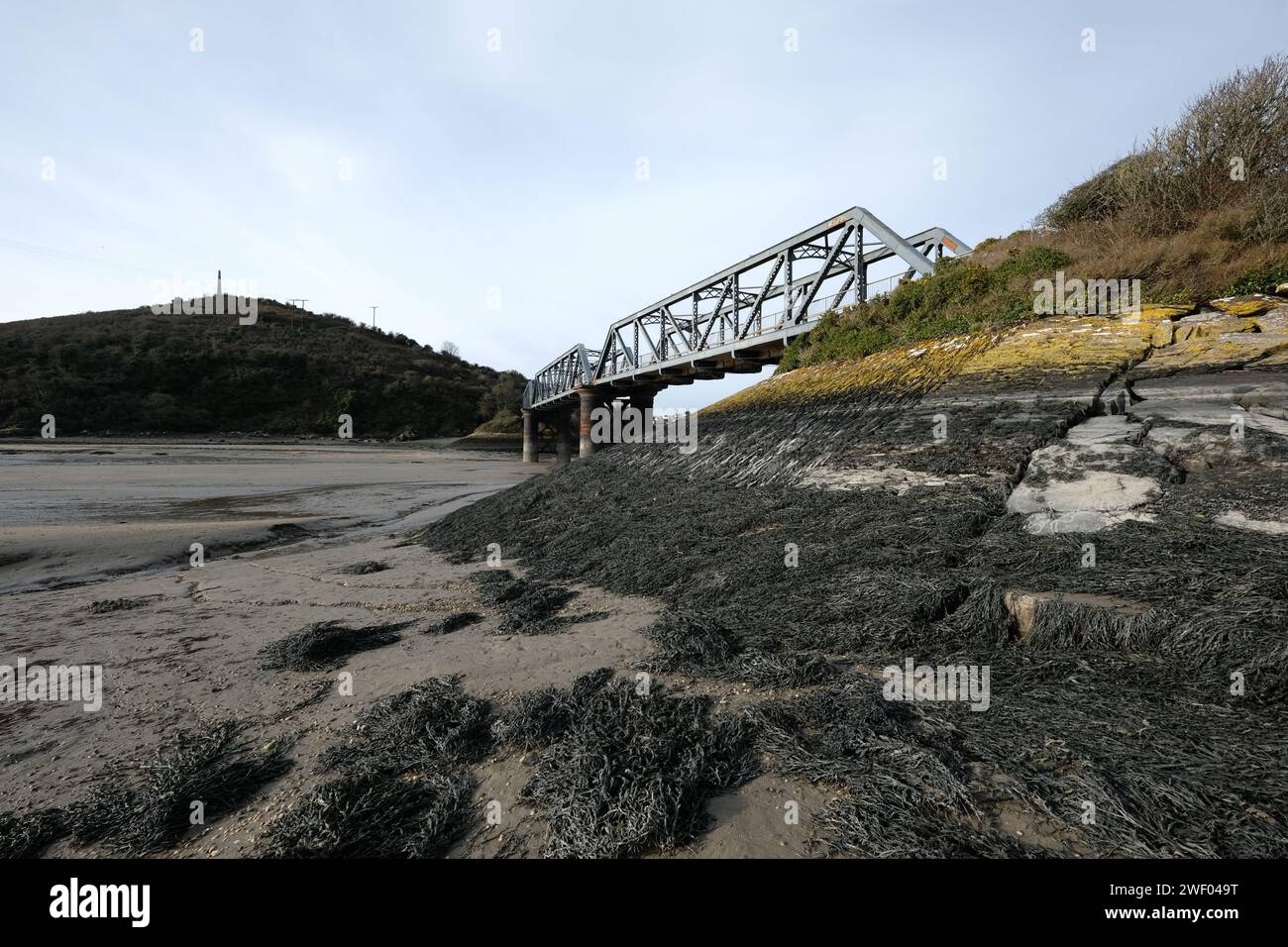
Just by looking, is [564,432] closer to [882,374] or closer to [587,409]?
[587,409]

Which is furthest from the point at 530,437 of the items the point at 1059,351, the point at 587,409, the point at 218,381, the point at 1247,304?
the point at 1247,304

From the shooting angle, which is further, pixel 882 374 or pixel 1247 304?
pixel 882 374

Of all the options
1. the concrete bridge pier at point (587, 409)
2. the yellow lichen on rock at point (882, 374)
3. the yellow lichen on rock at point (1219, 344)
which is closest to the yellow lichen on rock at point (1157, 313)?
the yellow lichen on rock at point (1219, 344)

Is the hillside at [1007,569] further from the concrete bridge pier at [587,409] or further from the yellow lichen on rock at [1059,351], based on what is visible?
the concrete bridge pier at [587,409]

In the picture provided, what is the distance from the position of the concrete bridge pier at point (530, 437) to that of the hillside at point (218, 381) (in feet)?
71.8

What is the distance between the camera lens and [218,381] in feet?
216

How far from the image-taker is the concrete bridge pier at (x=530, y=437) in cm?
5138

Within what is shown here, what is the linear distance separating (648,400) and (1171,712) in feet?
117

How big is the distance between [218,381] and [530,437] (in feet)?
148

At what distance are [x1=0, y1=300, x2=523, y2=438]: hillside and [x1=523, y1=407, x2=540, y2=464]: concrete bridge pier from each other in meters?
21.9

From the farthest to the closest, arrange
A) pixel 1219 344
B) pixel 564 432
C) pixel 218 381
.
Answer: pixel 218 381, pixel 564 432, pixel 1219 344

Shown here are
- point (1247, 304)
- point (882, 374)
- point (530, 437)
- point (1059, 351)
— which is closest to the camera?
point (1247, 304)
